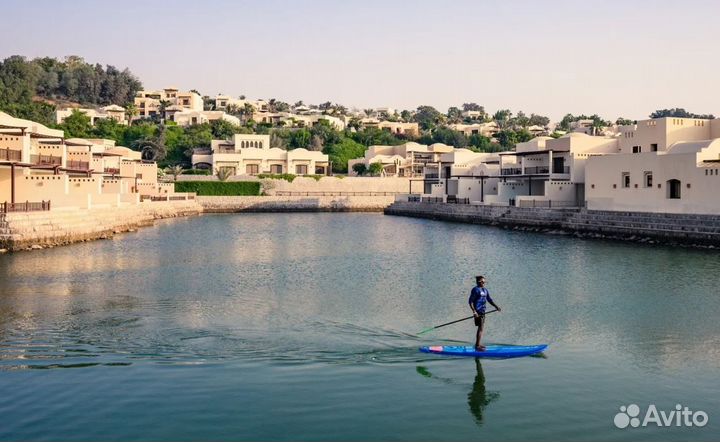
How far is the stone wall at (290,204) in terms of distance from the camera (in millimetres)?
73312

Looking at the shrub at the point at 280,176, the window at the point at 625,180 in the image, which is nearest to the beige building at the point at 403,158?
the shrub at the point at 280,176

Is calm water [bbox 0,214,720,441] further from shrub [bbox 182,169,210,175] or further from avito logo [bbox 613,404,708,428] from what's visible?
shrub [bbox 182,169,210,175]

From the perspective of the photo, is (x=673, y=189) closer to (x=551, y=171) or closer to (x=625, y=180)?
(x=625, y=180)

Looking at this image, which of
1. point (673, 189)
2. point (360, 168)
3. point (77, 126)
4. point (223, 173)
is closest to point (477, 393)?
point (673, 189)

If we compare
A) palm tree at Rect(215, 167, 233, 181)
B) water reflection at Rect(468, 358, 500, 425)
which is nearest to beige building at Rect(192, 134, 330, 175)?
palm tree at Rect(215, 167, 233, 181)

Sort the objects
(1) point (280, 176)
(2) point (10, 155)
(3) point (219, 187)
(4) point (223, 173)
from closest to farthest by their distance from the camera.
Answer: (2) point (10, 155) → (3) point (219, 187) → (4) point (223, 173) → (1) point (280, 176)

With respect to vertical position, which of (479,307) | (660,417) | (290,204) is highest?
(290,204)

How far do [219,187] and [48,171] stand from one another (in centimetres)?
3468

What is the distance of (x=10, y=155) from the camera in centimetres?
3712

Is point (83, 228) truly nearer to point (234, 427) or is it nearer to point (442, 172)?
point (234, 427)

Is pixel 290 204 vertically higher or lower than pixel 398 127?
lower

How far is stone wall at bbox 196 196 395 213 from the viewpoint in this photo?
73.3 meters

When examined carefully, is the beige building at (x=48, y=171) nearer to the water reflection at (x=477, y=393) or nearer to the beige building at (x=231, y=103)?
the water reflection at (x=477, y=393)

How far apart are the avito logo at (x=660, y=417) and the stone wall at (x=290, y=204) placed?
6459 centimetres
